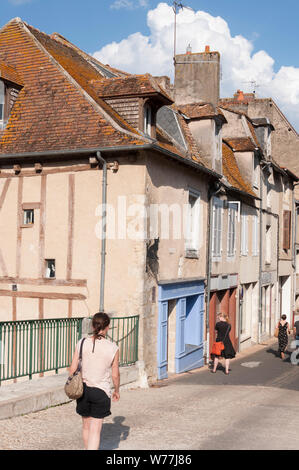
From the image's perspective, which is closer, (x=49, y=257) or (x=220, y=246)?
(x=49, y=257)

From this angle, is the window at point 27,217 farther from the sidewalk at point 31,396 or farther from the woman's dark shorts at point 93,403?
the woman's dark shorts at point 93,403

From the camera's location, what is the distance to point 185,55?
791 inches

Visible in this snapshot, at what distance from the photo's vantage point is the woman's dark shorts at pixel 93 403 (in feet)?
18.2

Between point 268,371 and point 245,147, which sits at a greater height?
point 245,147

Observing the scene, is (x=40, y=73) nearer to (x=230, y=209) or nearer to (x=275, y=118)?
(x=230, y=209)

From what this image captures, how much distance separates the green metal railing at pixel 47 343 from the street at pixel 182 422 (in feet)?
3.47

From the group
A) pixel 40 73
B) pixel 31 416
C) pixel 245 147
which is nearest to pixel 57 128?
pixel 40 73

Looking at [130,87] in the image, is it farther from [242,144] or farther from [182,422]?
[242,144]

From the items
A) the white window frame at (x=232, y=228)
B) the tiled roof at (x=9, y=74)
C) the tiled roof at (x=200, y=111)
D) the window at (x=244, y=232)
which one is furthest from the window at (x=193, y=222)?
the window at (x=244, y=232)

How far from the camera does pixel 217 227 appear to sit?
1866cm

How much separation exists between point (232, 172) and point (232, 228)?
2.20m

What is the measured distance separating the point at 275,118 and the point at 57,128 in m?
20.3

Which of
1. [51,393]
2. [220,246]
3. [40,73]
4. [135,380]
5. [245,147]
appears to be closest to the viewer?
[51,393]

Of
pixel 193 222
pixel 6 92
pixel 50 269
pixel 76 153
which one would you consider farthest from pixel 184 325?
pixel 6 92
